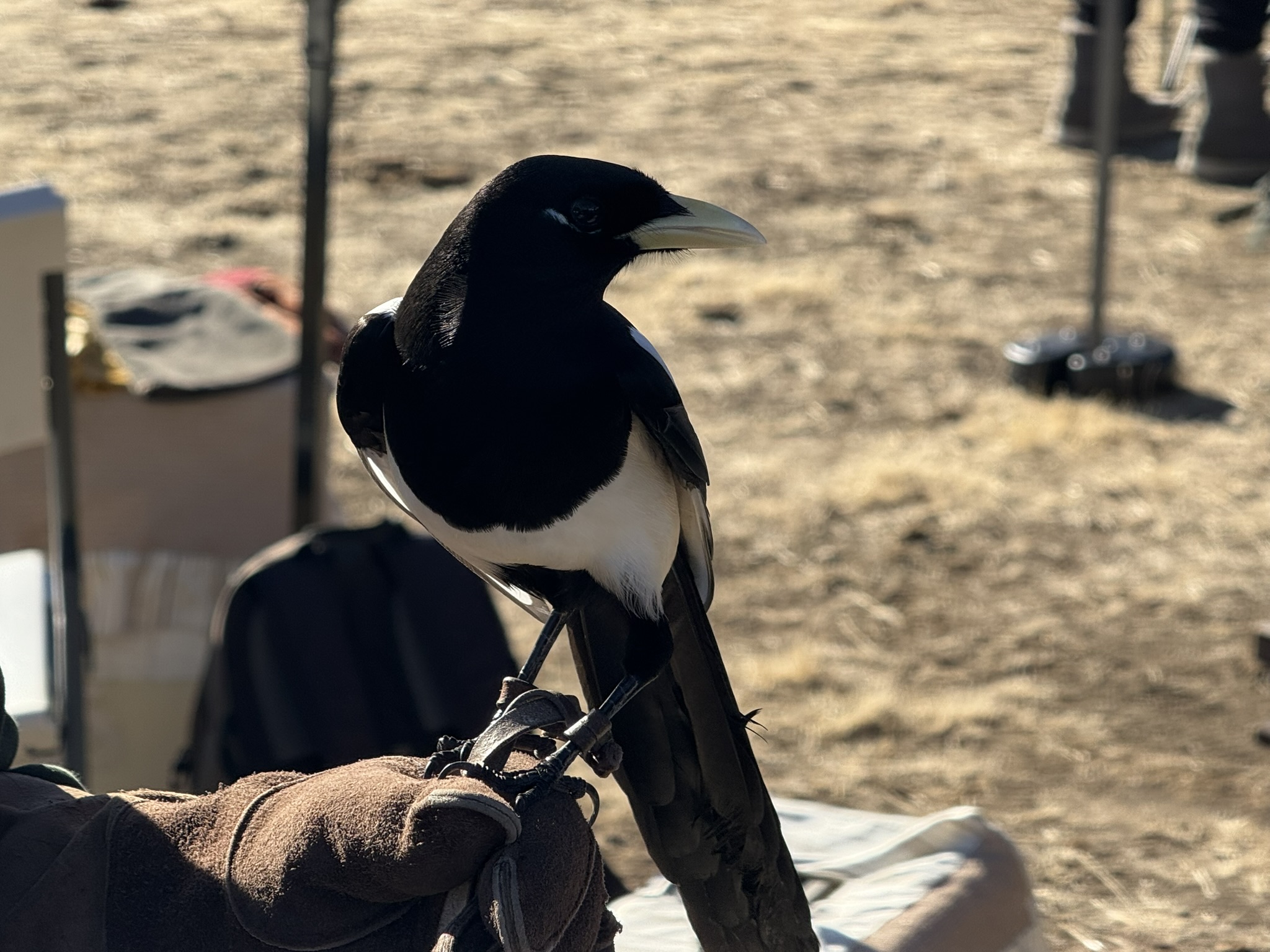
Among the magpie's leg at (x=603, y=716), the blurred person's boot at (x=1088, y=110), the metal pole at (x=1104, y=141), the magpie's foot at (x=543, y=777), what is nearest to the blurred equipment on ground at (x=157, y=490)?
the magpie's leg at (x=603, y=716)

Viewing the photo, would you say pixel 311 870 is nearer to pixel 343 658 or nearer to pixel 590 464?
pixel 590 464

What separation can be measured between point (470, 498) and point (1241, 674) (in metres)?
3.02

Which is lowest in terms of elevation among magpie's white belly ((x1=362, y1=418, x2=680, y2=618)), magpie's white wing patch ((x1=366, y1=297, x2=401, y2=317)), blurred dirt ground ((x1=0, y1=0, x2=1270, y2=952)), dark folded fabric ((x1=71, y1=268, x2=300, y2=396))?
blurred dirt ground ((x1=0, y1=0, x2=1270, y2=952))

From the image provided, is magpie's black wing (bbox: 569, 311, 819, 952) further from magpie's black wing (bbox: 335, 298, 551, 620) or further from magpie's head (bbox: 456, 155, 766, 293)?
magpie's black wing (bbox: 335, 298, 551, 620)

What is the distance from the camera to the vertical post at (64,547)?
307 cm

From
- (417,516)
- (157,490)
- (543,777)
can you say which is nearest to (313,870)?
(543,777)

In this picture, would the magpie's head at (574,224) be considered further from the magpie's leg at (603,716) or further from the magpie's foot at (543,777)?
the magpie's foot at (543,777)

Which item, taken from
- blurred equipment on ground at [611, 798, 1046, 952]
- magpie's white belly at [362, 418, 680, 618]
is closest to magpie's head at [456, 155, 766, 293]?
magpie's white belly at [362, 418, 680, 618]

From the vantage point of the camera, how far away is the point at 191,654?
3.65m

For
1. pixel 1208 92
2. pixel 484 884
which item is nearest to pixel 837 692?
pixel 484 884

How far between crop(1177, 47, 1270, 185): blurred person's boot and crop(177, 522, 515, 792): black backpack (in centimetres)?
561

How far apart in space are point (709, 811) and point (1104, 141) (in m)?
4.40

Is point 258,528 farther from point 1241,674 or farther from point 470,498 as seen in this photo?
point 1241,674

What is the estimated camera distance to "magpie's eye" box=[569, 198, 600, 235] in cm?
194
